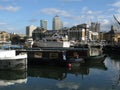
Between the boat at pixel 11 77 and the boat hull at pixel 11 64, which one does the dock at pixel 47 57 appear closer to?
the boat at pixel 11 77

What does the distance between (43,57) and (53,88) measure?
22480mm

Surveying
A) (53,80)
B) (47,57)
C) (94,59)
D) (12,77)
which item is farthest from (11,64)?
(94,59)

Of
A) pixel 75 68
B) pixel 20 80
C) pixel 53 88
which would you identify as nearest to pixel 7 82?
pixel 20 80

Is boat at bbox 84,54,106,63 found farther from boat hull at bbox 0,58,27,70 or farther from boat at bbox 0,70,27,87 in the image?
boat hull at bbox 0,58,27,70

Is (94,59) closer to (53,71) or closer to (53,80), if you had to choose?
(53,71)

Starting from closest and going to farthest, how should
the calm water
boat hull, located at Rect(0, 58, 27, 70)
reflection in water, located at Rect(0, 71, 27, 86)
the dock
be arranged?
the calm water < reflection in water, located at Rect(0, 71, 27, 86) < boat hull, located at Rect(0, 58, 27, 70) < the dock

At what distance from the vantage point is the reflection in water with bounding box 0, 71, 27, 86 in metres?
36.7

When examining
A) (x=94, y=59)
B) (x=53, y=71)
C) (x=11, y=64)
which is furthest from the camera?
(x=94, y=59)

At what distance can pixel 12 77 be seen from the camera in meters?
40.6

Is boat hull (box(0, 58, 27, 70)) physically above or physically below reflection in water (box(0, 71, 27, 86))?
above

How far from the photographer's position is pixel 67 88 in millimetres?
32156

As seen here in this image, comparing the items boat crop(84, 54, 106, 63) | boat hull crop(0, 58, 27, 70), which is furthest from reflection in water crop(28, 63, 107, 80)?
boat crop(84, 54, 106, 63)

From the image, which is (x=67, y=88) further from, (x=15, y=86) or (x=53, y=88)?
(x=15, y=86)

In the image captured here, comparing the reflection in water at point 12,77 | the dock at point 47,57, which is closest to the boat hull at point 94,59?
the dock at point 47,57
